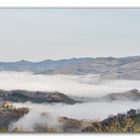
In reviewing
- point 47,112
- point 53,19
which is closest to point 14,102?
point 47,112

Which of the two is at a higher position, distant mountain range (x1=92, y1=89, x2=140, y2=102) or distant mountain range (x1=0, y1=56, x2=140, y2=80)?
distant mountain range (x1=0, y1=56, x2=140, y2=80)

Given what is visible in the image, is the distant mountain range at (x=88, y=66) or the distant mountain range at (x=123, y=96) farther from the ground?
the distant mountain range at (x=88, y=66)

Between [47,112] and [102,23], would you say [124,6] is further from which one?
[47,112]

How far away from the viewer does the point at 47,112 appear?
5621 millimetres

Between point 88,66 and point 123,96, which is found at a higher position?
point 88,66

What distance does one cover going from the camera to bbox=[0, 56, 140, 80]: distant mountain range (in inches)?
220

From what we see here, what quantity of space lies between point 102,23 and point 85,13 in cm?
12

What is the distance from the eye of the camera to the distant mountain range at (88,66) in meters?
5.59

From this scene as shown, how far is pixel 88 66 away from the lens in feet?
18.4

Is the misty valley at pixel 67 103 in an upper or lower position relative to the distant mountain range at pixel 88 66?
lower
